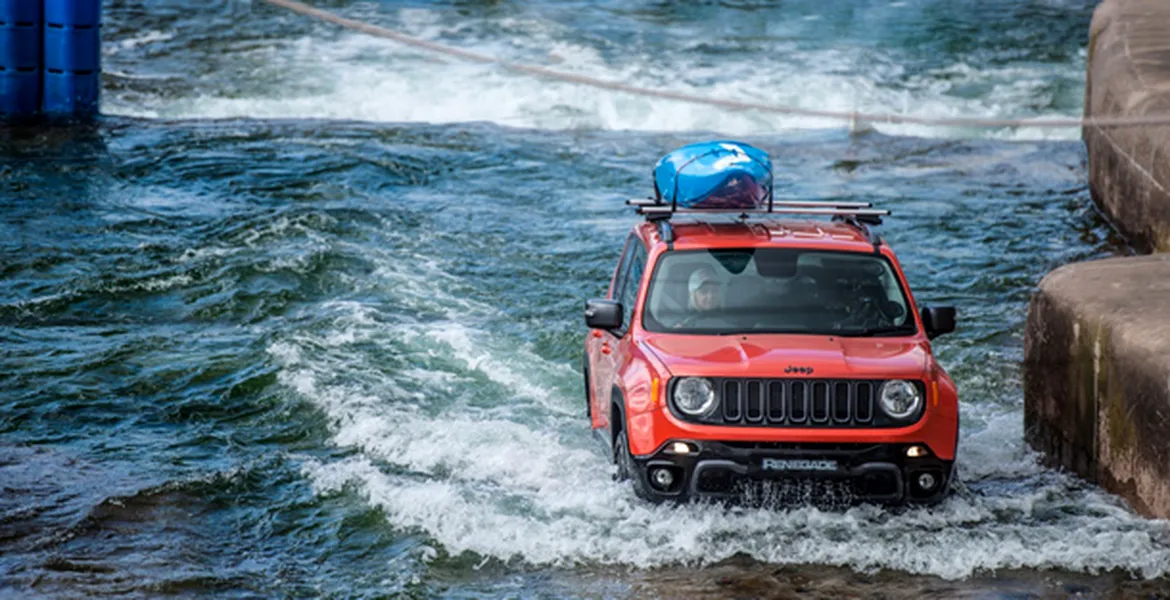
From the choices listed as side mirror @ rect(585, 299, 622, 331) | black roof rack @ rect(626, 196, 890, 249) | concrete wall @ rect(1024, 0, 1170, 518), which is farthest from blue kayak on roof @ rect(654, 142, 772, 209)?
concrete wall @ rect(1024, 0, 1170, 518)

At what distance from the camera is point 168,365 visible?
13.4 meters

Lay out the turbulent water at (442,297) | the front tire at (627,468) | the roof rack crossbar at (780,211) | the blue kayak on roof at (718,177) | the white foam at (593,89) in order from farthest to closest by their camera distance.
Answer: the white foam at (593,89)
the blue kayak on roof at (718,177)
the roof rack crossbar at (780,211)
the front tire at (627,468)
the turbulent water at (442,297)

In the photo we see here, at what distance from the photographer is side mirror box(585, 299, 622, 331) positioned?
990 cm

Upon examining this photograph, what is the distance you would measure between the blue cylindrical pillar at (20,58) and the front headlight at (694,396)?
1658 centimetres

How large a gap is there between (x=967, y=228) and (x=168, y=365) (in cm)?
980

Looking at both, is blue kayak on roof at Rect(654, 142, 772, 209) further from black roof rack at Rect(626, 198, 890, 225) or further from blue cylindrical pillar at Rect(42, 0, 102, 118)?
blue cylindrical pillar at Rect(42, 0, 102, 118)

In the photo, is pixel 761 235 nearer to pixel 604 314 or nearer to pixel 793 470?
pixel 604 314

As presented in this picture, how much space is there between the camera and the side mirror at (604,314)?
32.5 feet

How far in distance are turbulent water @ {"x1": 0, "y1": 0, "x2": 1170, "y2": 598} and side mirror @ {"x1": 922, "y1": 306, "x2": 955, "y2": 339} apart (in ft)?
3.45

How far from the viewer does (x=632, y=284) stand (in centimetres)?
1050

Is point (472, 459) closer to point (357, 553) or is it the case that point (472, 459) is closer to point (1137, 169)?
point (357, 553)

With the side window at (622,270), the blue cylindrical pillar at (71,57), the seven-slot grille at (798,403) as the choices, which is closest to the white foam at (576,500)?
the seven-slot grille at (798,403)

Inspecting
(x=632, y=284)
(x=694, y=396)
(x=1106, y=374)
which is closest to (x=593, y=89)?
(x=632, y=284)

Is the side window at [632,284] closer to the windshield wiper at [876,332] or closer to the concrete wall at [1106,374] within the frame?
the windshield wiper at [876,332]
